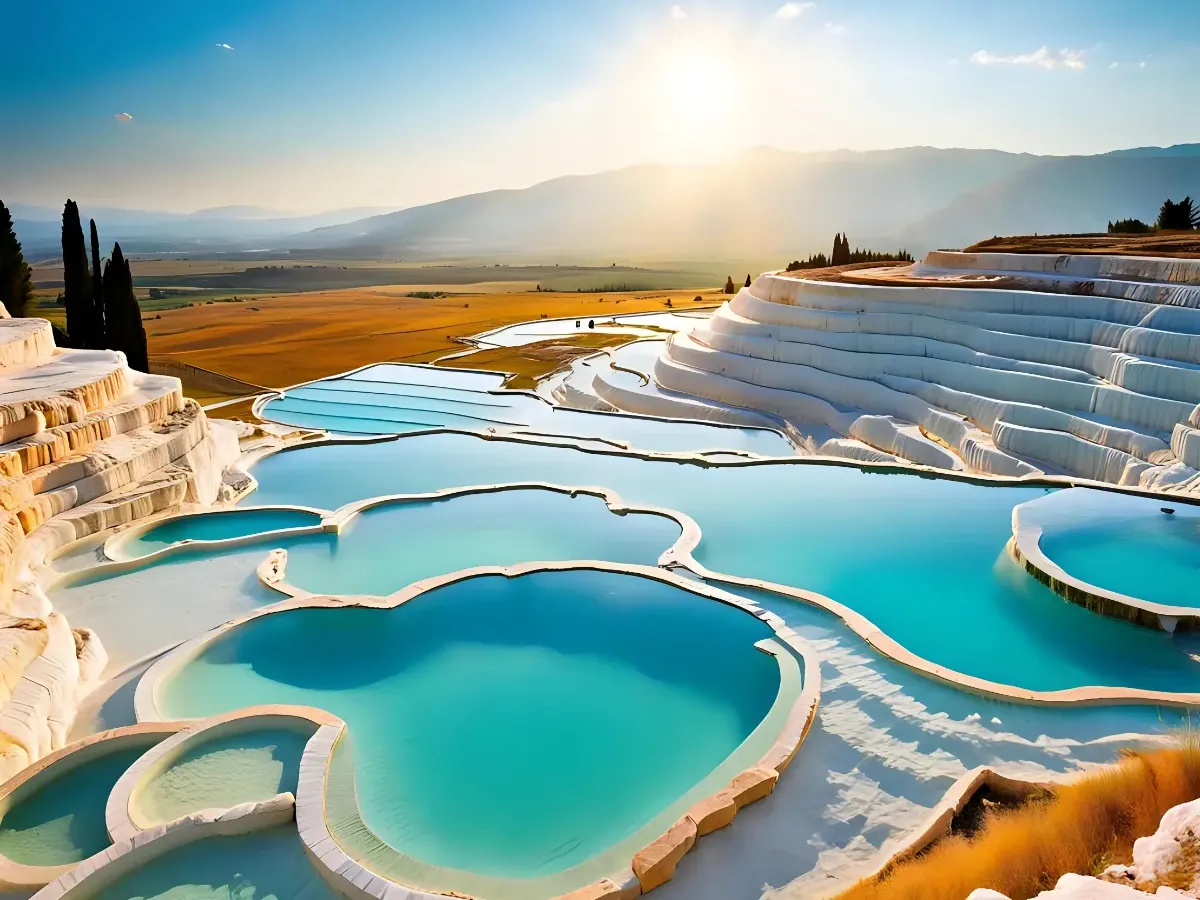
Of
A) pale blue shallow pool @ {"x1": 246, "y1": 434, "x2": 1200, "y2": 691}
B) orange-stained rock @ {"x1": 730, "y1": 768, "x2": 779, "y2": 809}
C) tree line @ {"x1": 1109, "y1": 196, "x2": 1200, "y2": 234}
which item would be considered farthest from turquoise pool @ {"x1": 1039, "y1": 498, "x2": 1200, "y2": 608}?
tree line @ {"x1": 1109, "y1": 196, "x2": 1200, "y2": 234}

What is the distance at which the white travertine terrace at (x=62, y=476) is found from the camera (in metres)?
5.60

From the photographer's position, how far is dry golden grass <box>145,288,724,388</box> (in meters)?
26.2

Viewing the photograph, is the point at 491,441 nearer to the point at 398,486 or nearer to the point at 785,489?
the point at 398,486

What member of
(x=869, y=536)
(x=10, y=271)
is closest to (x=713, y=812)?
(x=869, y=536)

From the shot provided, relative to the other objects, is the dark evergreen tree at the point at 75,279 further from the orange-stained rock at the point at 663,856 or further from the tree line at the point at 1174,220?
the tree line at the point at 1174,220

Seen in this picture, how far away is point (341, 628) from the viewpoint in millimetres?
6820

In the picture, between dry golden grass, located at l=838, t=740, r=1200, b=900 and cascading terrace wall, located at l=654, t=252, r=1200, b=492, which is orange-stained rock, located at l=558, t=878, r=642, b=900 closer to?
dry golden grass, located at l=838, t=740, r=1200, b=900

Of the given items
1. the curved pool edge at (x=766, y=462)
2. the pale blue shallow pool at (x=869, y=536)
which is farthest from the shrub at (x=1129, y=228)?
the pale blue shallow pool at (x=869, y=536)

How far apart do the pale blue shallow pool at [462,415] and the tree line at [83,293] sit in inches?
145

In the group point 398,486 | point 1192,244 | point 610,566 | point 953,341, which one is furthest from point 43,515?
point 1192,244

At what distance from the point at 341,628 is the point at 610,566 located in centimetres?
249

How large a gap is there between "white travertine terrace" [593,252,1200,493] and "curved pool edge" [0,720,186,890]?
1071 centimetres

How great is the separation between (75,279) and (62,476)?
11.3 metres

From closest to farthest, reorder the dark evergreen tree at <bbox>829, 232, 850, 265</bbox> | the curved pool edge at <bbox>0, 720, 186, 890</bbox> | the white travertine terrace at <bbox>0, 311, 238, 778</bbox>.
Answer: the curved pool edge at <bbox>0, 720, 186, 890</bbox> → the white travertine terrace at <bbox>0, 311, 238, 778</bbox> → the dark evergreen tree at <bbox>829, 232, 850, 265</bbox>
